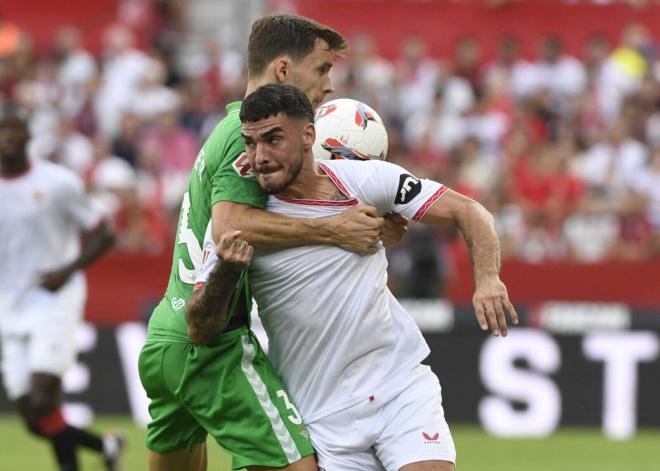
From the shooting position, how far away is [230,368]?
5.89 m

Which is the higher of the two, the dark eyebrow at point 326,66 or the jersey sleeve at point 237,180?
the dark eyebrow at point 326,66

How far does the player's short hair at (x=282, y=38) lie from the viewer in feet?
19.7

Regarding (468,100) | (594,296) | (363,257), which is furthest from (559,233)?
(363,257)

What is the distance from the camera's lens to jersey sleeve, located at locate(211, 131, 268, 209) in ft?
18.7

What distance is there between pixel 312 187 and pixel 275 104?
1.40ft

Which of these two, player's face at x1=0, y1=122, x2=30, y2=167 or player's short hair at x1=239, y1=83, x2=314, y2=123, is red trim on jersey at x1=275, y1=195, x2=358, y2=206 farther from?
player's face at x1=0, y1=122, x2=30, y2=167

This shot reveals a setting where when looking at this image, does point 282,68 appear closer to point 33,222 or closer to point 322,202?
point 322,202

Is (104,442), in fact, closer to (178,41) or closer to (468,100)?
(468,100)

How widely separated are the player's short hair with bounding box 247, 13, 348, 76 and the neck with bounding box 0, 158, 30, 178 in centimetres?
456

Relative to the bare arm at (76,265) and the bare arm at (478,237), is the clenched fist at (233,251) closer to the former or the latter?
the bare arm at (478,237)

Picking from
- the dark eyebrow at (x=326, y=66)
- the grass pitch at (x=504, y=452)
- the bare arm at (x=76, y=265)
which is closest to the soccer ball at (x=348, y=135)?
the dark eyebrow at (x=326, y=66)

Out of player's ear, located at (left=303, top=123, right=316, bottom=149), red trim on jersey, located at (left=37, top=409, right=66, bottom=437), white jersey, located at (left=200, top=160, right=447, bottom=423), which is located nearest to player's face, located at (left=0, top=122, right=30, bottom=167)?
red trim on jersey, located at (left=37, top=409, right=66, bottom=437)

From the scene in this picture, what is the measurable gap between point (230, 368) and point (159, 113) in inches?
502

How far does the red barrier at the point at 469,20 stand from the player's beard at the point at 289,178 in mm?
13838
